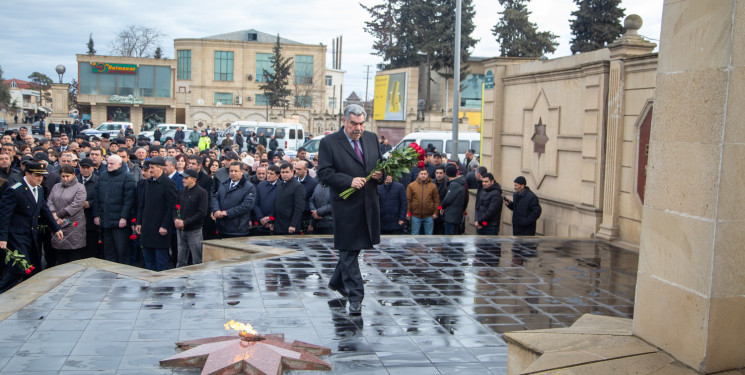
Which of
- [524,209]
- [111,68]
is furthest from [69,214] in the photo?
[111,68]

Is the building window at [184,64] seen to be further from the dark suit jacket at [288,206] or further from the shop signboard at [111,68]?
the dark suit jacket at [288,206]

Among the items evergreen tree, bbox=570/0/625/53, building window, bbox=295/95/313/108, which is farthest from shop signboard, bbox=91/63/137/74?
evergreen tree, bbox=570/0/625/53

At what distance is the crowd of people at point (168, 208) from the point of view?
930 cm

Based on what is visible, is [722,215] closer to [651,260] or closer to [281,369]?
[651,260]

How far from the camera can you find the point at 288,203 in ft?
37.9

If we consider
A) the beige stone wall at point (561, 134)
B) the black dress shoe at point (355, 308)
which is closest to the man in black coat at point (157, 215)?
the black dress shoe at point (355, 308)

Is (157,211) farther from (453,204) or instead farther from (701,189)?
(701,189)

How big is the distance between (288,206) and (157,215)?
209 centimetres

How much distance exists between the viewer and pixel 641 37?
11.9 m

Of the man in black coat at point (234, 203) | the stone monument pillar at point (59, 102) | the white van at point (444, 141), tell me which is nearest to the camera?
the man in black coat at point (234, 203)

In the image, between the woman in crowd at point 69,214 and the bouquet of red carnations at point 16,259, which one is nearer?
the bouquet of red carnations at point 16,259

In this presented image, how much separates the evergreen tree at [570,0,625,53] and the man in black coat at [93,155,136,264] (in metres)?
28.0

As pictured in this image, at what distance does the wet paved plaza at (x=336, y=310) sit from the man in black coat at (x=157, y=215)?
2.01m

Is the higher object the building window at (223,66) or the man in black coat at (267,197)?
the building window at (223,66)
